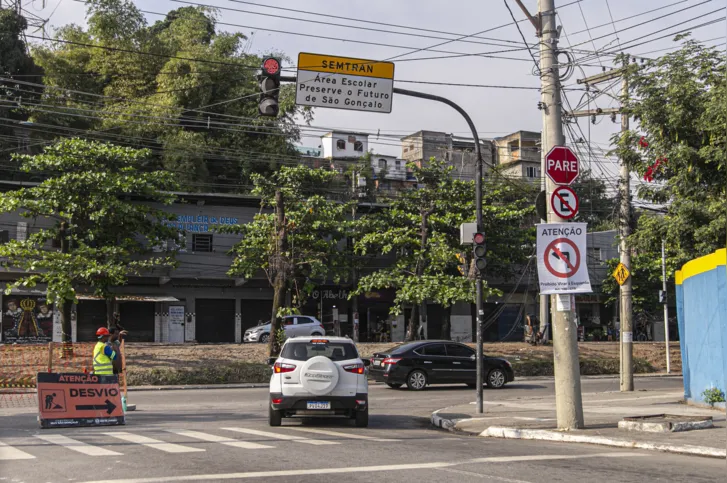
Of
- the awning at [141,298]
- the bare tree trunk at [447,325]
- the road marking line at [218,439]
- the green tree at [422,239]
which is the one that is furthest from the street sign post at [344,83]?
the bare tree trunk at [447,325]

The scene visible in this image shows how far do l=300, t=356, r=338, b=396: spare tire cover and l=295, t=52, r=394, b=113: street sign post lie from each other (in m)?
4.64

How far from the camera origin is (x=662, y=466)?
9.29 m

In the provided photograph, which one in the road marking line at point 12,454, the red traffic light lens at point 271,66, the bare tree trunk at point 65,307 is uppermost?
the red traffic light lens at point 271,66

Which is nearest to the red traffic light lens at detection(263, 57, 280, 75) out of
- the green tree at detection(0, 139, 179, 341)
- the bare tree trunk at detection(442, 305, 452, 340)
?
the green tree at detection(0, 139, 179, 341)

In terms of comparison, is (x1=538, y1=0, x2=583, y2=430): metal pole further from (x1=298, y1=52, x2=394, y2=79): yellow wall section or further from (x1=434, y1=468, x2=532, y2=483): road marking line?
(x1=434, y1=468, x2=532, y2=483): road marking line

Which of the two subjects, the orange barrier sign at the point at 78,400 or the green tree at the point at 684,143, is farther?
the green tree at the point at 684,143

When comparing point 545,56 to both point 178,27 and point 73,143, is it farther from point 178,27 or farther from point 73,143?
point 178,27

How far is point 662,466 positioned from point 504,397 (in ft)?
42.6

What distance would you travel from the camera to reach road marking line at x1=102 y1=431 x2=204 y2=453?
10.4m

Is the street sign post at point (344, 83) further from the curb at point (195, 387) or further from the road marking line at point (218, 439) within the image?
the curb at point (195, 387)

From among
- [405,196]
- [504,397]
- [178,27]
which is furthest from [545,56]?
[178,27]

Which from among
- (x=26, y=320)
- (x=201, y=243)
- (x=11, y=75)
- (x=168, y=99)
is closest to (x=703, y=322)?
(x=201, y=243)

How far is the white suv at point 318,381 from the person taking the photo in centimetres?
1383

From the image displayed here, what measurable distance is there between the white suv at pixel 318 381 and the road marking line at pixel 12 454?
4.64 m
